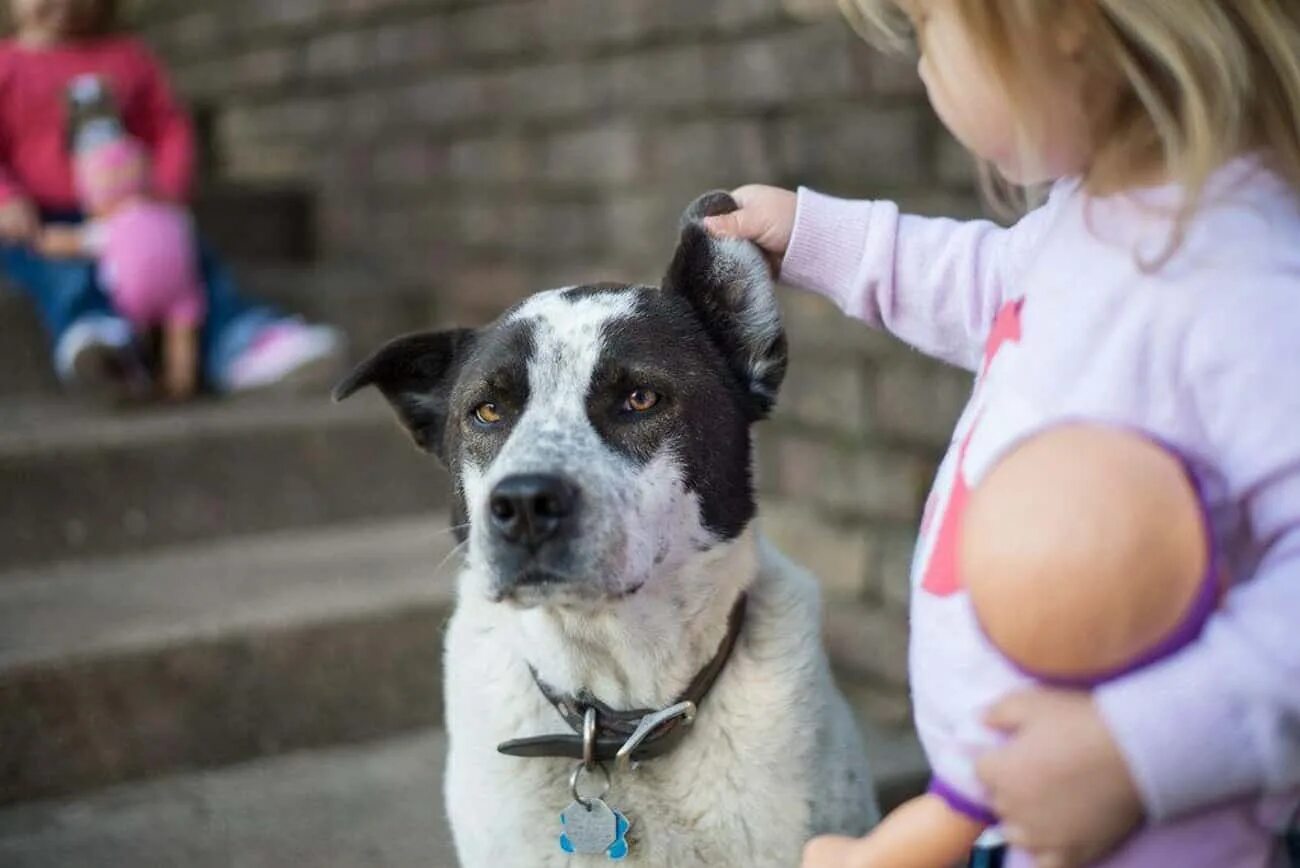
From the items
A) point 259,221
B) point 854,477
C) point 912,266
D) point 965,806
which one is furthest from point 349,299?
point 965,806

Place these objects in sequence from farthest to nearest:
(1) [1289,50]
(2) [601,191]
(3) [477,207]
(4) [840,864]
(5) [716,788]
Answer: (3) [477,207] → (2) [601,191] → (5) [716,788] → (4) [840,864] → (1) [1289,50]

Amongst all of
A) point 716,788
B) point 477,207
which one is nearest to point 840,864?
point 716,788

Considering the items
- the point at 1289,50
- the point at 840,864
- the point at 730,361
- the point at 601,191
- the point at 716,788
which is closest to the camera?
the point at 1289,50

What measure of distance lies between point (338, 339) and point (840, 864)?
129 inches

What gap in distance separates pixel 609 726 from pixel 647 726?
73mm

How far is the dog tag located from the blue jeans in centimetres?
257

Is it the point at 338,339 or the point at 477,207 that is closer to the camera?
the point at 338,339

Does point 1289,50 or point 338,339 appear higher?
point 1289,50

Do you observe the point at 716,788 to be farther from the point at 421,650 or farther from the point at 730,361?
the point at 421,650


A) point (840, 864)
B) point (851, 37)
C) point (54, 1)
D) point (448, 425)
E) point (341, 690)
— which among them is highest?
point (54, 1)

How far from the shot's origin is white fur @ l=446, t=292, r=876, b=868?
6.13 ft

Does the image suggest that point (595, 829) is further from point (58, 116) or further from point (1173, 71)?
point (58, 116)

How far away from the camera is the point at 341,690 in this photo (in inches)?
120

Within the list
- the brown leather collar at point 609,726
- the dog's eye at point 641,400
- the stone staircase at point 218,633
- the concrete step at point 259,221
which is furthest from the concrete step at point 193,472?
the dog's eye at point 641,400
